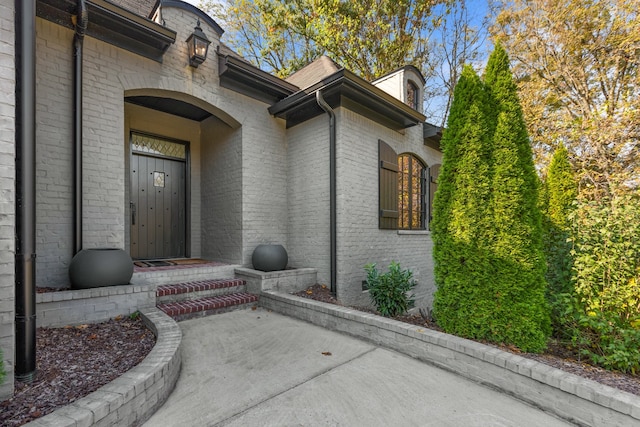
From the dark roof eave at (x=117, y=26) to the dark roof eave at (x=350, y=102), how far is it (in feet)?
6.35

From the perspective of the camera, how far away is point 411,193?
6715 millimetres

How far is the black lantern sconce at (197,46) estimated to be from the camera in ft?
14.5

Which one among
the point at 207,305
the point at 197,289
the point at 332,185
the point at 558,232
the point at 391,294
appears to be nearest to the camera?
the point at 558,232

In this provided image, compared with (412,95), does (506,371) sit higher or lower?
lower

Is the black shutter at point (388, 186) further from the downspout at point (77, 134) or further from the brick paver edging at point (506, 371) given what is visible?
the downspout at point (77, 134)

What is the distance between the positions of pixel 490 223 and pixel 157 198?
5.44 m

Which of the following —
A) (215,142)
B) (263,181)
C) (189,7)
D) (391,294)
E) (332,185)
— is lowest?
(391,294)

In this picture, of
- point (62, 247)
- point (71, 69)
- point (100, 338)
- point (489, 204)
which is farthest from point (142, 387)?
point (71, 69)

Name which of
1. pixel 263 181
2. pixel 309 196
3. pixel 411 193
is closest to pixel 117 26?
pixel 263 181

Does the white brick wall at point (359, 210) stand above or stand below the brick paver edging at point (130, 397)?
above

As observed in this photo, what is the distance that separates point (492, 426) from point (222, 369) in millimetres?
1951

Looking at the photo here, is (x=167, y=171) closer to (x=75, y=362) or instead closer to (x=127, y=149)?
(x=127, y=149)

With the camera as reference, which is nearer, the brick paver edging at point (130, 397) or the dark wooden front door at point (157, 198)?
the brick paver edging at point (130, 397)

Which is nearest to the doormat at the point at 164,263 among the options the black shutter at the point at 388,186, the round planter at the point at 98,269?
the round planter at the point at 98,269
